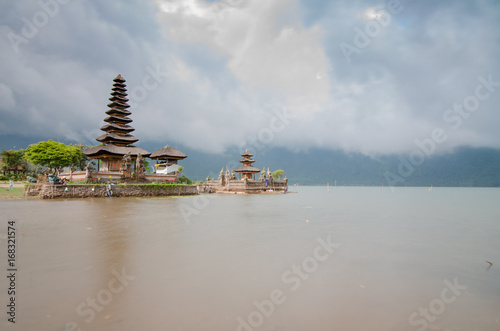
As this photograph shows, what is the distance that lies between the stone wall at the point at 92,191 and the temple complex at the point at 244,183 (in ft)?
61.9

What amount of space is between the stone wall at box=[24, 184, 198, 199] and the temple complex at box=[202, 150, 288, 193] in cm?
1885

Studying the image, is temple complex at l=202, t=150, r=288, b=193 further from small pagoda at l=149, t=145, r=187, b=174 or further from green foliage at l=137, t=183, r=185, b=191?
green foliage at l=137, t=183, r=185, b=191

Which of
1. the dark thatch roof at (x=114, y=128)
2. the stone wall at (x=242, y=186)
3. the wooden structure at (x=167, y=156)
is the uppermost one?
the dark thatch roof at (x=114, y=128)

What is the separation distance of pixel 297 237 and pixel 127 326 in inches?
299

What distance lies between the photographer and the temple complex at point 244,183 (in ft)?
188

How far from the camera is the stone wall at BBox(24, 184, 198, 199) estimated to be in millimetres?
24250

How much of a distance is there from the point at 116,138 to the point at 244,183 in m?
27.9

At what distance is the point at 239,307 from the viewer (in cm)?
420

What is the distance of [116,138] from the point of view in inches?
1570

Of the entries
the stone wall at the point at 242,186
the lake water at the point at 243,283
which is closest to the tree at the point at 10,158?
the stone wall at the point at 242,186

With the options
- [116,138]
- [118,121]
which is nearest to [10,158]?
[118,121]

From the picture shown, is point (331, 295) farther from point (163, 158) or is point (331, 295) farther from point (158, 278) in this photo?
point (163, 158)

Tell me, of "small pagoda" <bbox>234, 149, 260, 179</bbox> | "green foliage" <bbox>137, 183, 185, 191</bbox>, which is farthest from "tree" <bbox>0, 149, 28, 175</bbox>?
"small pagoda" <bbox>234, 149, 260, 179</bbox>

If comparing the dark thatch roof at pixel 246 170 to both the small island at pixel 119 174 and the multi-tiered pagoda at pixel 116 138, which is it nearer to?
the small island at pixel 119 174
